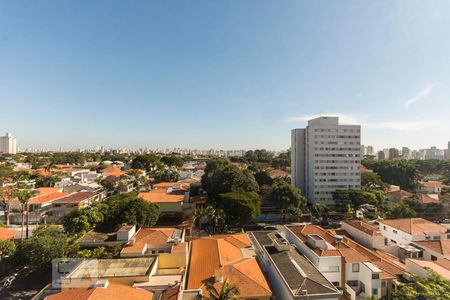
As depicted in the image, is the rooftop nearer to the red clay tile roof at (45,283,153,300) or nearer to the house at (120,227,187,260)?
the house at (120,227,187,260)

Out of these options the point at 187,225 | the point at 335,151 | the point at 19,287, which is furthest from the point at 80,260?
the point at 335,151

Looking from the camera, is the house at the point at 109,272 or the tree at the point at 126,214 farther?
the tree at the point at 126,214

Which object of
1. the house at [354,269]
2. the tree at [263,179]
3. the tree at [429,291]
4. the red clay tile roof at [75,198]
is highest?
the tree at [263,179]

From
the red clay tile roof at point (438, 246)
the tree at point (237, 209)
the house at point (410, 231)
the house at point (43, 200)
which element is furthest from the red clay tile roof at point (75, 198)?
the red clay tile roof at point (438, 246)

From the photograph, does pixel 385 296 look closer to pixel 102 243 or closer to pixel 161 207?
pixel 102 243

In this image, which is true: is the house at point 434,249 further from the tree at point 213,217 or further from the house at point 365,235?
the tree at point 213,217

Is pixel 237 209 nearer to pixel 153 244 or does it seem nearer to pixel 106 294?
pixel 153 244

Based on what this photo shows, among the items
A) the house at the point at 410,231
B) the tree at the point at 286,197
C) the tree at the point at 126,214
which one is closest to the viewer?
the house at the point at 410,231

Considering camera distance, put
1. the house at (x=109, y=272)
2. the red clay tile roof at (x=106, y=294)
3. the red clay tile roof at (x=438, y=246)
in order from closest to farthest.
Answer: the red clay tile roof at (x=106, y=294) → the house at (x=109, y=272) → the red clay tile roof at (x=438, y=246)
